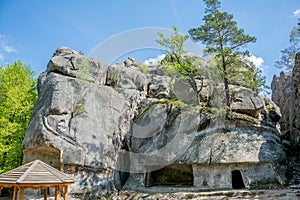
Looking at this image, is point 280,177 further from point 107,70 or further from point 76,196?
point 107,70

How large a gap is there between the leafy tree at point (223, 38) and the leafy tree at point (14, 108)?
48.8 ft

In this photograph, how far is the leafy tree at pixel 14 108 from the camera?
693 inches

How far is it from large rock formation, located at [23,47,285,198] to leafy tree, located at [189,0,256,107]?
2235 mm

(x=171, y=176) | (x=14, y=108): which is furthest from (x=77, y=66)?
(x=171, y=176)

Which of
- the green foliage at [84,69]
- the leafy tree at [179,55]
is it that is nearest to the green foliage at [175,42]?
the leafy tree at [179,55]

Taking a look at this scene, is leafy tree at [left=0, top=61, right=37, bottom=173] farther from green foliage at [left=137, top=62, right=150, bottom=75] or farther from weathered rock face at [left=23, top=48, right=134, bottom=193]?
green foliage at [left=137, top=62, right=150, bottom=75]

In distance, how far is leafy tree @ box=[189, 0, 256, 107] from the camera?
60.1 feet

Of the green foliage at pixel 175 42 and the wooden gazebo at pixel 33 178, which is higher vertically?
the green foliage at pixel 175 42

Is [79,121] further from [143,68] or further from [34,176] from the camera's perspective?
[143,68]

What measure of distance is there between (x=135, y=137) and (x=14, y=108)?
9.92m

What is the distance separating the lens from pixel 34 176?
805 centimetres

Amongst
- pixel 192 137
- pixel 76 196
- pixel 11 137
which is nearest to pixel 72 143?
pixel 76 196

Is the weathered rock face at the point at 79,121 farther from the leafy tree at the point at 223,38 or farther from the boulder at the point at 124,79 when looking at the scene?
the leafy tree at the point at 223,38

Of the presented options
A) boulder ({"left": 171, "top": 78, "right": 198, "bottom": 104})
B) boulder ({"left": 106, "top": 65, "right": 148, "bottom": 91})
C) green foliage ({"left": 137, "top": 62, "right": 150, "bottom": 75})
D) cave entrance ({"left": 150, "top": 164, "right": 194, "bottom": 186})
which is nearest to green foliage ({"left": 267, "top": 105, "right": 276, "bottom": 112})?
boulder ({"left": 171, "top": 78, "right": 198, "bottom": 104})
